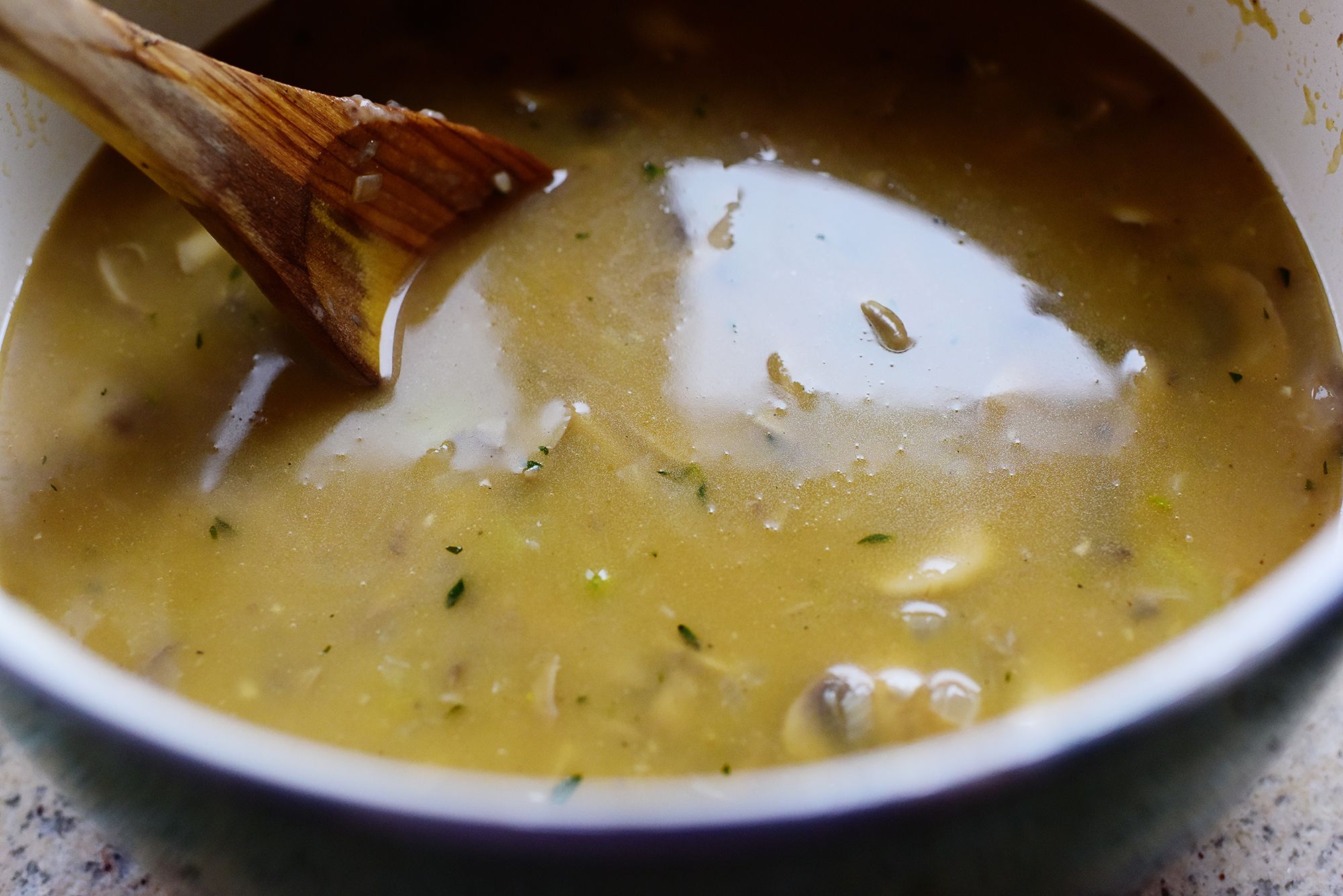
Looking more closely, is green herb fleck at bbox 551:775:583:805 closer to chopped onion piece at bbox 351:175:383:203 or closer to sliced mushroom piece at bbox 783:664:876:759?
sliced mushroom piece at bbox 783:664:876:759

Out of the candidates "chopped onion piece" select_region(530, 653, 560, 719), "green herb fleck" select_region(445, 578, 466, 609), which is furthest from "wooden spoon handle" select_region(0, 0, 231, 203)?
"chopped onion piece" select_region(530, 653, 560, 719)

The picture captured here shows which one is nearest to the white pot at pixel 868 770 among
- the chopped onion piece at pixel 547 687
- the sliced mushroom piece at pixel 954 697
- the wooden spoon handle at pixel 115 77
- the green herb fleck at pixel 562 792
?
the green herb fleck at pixel 562 792

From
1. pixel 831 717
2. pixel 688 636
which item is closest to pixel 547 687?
pixel 688 636

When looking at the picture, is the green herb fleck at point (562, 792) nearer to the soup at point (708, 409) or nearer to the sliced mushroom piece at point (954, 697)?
the soup at point (708, 409)

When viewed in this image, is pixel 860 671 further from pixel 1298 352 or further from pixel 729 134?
pixel 729 134

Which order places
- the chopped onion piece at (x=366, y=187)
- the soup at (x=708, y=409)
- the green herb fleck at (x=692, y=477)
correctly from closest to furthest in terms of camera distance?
the soup at (x=708, y=409)
the green herb fleck at (x=692, y=477)
the chopped onion piece at (x=366, y=187)

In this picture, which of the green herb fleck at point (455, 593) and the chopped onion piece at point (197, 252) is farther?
the chopped onion piece at point (197, 252)

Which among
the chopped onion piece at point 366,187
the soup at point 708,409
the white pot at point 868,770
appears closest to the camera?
the white pot at point 868,770

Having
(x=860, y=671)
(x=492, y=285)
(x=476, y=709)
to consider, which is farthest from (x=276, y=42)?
(x=860, y=671)
